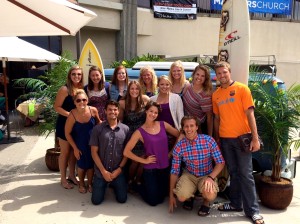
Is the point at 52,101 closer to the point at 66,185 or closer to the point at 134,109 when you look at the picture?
the point at 66,185

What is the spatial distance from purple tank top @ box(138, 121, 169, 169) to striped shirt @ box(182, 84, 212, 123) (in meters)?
0.42

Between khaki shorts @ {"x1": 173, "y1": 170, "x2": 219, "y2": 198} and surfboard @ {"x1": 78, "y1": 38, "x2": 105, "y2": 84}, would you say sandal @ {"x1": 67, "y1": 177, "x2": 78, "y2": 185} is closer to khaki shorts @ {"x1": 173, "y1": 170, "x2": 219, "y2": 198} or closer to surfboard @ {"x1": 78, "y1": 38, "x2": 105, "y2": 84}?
khaki shorts @ {"x1": 173, "y1": 170, "x2": 219, "y2": 198}

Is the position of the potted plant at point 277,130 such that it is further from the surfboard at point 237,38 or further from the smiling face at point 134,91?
the smiling face at point 134,91

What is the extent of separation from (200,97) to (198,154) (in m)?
0.74

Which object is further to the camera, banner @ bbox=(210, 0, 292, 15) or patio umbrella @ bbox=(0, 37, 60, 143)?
banner @ bbox=(210, 0, 292, 15)

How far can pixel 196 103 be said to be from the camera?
13.2ft

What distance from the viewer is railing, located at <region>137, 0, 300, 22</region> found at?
14.6 meters

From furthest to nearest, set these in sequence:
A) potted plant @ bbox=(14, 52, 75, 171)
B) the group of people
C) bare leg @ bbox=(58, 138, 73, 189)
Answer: potted plant @ bbox=(14, 52, 75, 171), bare leg @ bbox=(58, 138, 73, 189), the group of people

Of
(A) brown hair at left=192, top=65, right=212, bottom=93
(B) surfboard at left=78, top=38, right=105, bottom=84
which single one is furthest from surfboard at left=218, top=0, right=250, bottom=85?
(B) surfboard at left=78, top=38, right=105, bottom=84

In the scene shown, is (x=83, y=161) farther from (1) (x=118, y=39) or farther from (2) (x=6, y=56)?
(1) (x=118, y=39)

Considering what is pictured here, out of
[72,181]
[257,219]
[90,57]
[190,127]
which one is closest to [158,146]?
[190,127]

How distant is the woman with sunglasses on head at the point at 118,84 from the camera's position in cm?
445

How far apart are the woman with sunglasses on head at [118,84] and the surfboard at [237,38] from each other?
4.91 ft

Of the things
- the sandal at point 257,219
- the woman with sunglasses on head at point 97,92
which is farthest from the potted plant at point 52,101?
the sandal at point 257,219
